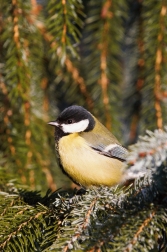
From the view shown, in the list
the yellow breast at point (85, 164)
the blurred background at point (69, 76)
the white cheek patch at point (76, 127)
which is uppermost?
the blurred background at point (69, 76)

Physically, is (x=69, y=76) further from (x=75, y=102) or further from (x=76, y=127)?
(x=76, y=127)

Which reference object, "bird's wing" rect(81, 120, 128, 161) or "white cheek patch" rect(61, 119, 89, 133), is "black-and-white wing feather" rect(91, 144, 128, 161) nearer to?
"bird's wing" rect(81, 120, 128, 161)

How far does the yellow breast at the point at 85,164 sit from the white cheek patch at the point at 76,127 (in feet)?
0.19

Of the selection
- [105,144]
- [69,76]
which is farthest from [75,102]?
[105,144]

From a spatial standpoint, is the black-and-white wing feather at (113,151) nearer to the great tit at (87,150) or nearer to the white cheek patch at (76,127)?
the great tit at (87,150)

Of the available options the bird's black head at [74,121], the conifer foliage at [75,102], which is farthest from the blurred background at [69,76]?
the bird's black head at [74,121]

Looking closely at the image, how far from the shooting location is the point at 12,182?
1608mm

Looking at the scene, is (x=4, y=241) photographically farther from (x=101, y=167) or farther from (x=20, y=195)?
(x=101, y=167)

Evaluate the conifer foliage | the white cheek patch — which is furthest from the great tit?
the conifer foliage

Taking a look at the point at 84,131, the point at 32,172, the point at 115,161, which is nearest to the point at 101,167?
the point at 115,161

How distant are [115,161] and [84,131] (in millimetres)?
207

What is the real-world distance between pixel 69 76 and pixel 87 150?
54 cm

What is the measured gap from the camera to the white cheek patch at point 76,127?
1.91m

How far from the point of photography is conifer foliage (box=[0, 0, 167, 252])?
3.21 feet
